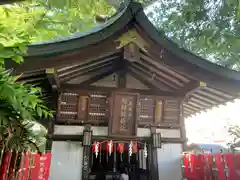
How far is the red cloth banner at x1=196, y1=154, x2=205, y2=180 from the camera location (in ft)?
18.7

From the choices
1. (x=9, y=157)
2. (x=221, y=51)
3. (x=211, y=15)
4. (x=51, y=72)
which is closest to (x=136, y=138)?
(x=51, y=72)

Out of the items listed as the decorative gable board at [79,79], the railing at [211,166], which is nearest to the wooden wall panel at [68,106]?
the decorative gable board at [79,79]

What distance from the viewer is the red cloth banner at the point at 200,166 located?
18.7ft

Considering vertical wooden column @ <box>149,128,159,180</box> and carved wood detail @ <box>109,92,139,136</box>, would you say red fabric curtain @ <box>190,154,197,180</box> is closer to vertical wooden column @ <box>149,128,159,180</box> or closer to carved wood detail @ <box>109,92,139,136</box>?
vertical wooden column @ <box>149,128,159,180</box>

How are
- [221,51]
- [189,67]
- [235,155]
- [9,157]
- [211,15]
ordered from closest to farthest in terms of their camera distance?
[9,157] → [235,155] → [189,67] → [221,51] → [211,15]

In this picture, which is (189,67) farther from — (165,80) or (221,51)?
(221,51)

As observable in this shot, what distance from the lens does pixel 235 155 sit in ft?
13.8

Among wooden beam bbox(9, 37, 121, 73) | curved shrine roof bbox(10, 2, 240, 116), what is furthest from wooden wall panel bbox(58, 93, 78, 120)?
wooden beam bbox(9, 37, 121, 73)

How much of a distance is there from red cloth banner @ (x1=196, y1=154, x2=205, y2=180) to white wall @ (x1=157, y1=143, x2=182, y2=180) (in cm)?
52

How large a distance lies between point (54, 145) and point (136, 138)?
220cm

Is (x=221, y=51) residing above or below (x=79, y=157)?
above

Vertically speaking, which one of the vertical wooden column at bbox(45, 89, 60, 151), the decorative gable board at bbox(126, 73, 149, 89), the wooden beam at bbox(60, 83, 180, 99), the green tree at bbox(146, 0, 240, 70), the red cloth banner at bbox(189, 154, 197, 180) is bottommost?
the red cloth banner at bbox(189, 154, 197, 180)

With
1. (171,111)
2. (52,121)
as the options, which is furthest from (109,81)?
(171,111)

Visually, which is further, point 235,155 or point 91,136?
point 91,136
